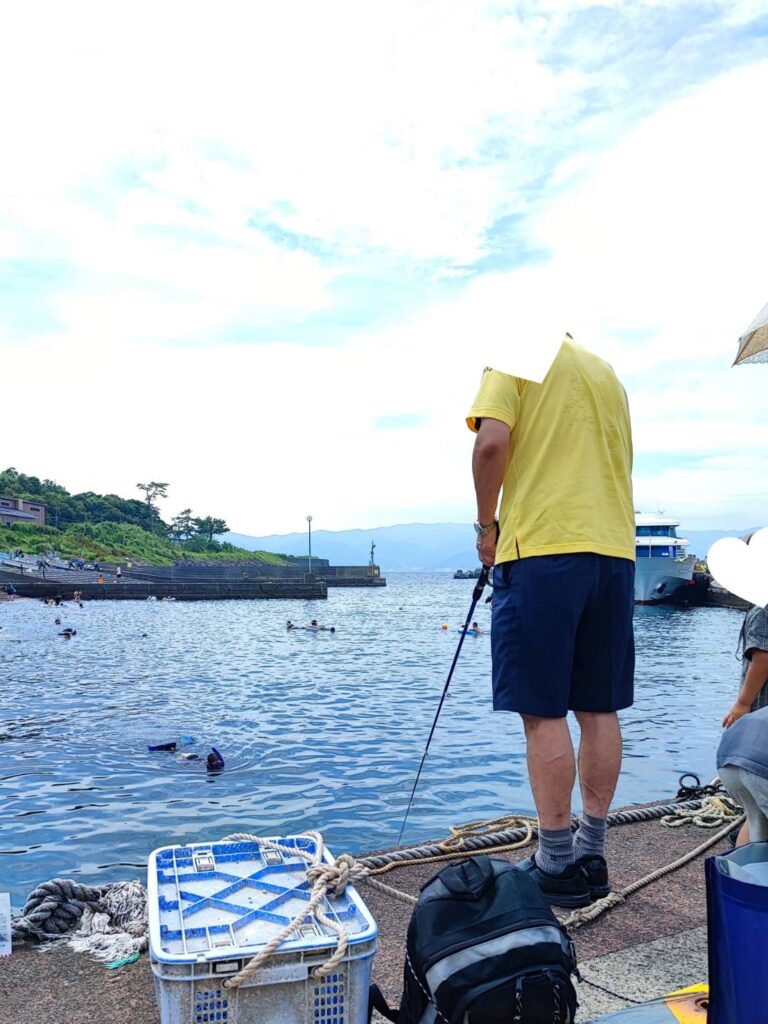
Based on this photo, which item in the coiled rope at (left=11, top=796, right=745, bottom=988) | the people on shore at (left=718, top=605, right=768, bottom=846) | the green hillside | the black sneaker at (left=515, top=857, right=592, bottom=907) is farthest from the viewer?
the green hillside

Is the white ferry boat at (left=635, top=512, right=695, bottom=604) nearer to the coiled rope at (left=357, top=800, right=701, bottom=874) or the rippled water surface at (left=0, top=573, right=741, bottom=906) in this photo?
the rippled water surface at (left=0, top=573, right=741, bottom=906)

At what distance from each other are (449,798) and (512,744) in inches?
131

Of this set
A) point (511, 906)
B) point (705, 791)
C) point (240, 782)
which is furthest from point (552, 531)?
point (240, 782)

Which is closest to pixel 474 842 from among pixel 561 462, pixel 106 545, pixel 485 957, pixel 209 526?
pixel 561 462

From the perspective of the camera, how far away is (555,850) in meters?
2.76

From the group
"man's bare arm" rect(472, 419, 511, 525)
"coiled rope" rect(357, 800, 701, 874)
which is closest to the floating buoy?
"coiled rope" rect(357, 800, 701, 874)

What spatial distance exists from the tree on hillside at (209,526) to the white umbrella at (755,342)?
387 feet

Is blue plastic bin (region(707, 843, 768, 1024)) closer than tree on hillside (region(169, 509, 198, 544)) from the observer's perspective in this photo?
Yes

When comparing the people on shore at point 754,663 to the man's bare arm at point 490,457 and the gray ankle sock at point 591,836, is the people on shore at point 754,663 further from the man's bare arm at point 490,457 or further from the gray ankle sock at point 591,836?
the man's bare arm at point 490,457

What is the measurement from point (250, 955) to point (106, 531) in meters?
103

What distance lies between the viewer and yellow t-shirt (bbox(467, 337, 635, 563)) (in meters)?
2.76

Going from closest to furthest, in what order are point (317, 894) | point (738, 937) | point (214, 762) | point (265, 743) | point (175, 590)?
point (738, 937) < point (317, 894) < point (214, 762) < point (265, 743) < point (175, 590)

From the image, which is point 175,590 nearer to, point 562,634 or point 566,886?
point 566,886

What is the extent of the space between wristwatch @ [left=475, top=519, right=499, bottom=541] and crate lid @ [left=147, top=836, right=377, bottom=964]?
3.86 feet
